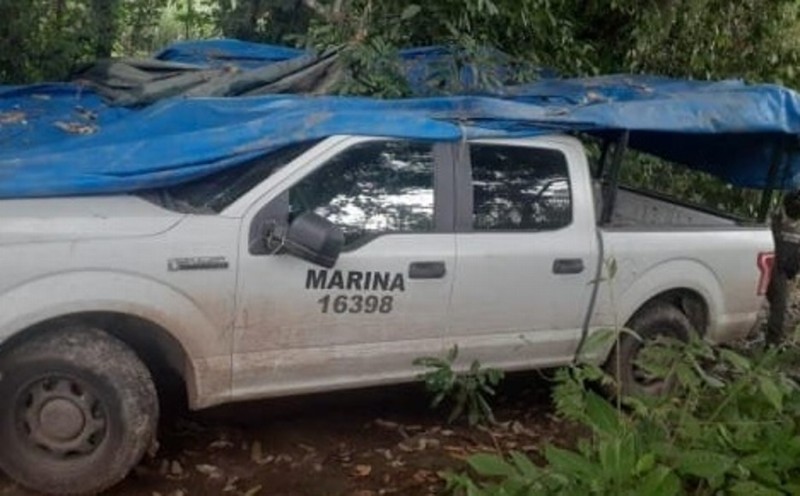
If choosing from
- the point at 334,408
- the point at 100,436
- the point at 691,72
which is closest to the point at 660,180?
the point at 691,72

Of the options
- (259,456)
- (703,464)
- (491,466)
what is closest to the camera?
(703,464)

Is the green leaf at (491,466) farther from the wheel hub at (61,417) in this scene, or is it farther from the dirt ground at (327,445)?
the wheel hub at (61,417)

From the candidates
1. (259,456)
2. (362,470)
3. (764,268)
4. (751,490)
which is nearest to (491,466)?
(751,490)

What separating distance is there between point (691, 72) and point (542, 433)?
454 centimetres

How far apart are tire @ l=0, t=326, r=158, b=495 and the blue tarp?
0.67m

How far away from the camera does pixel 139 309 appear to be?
364cm

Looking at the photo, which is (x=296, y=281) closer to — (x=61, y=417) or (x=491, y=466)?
(x=61, y=417)

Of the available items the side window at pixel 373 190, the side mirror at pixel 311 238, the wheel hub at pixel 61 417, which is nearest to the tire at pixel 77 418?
the wheel hub at pixel 61 417

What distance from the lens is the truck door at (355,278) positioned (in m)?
3.88

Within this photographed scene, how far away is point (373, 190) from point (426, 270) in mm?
427

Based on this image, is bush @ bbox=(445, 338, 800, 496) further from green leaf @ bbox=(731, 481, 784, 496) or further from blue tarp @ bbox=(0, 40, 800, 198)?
blue tarp @ bbox=(0, 40, 800, 198)

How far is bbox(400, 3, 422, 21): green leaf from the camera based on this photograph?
19.7 feet

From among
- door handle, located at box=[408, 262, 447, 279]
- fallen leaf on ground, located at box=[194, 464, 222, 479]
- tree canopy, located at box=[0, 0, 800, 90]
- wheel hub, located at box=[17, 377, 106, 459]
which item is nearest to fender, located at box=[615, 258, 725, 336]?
door handle, located at box=[408, 262, 447, 279]

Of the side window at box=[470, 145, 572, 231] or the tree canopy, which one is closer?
the side window at box=[470, 145, 572, 231]
